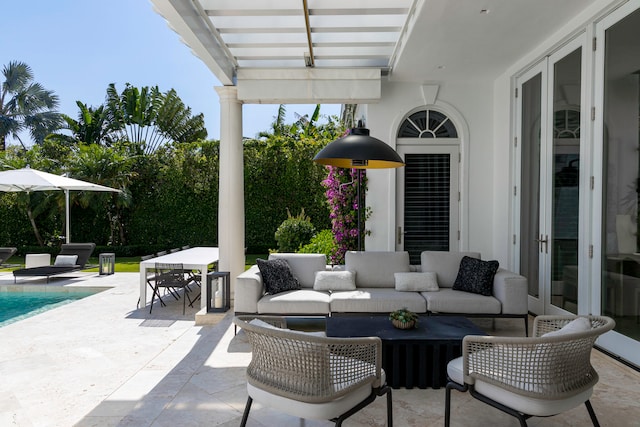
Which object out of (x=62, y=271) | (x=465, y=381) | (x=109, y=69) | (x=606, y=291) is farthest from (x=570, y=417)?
(x=109, y=69)

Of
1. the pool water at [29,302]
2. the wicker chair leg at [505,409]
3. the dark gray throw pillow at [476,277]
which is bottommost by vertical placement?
the pool water at [29,302]

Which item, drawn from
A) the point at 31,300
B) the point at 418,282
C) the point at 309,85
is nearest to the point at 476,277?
the point at 418,282

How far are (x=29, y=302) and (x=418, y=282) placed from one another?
22.0 ft

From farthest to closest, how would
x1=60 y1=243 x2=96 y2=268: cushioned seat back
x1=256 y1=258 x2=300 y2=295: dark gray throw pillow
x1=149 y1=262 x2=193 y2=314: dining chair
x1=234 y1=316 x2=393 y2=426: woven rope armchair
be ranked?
1. x1=60 y1=243 x2=96 y2=268: cushioned seat back
2. x1=149 y1=262 x2=193 y2=314: dining chair
3. x1=256 y1=258 x2=300 y2=295: dark gray throw pillow
4. x1=234 y1=316 x2=393 y2=426: woven rope armchair

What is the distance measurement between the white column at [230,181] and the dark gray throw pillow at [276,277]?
4.12ft

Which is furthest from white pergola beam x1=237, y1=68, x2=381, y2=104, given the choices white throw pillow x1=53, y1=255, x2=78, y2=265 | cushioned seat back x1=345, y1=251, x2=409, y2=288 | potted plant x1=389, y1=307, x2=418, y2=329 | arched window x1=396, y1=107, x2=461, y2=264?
white throw pillow x1=53, y1=255, x2=78, y2=265

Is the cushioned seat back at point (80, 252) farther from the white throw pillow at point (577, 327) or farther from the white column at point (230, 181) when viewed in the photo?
the white throw pillow at point (577, 327)

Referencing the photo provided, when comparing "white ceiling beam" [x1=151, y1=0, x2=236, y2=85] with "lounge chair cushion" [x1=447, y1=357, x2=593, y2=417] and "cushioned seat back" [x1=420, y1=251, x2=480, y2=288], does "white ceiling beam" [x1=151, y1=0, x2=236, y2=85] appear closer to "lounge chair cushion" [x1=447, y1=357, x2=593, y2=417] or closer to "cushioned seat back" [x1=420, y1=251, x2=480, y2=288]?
"cushioned seat back" [x1=420, y1=251, x2=480, y2=288]

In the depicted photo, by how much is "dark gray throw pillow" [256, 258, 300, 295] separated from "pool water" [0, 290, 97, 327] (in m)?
3.88

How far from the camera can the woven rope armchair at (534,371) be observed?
227 centimetres

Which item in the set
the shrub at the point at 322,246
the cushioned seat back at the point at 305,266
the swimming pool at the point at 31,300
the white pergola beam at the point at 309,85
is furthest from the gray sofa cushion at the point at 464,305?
the swimming pool at the point at 31,300

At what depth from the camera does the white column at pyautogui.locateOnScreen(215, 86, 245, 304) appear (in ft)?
20.9

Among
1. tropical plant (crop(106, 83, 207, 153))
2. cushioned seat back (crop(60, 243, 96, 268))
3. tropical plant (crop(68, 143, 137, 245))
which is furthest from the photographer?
tropical plant (crop(106, 83, 207, 153))

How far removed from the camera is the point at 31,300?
7.68 meters
